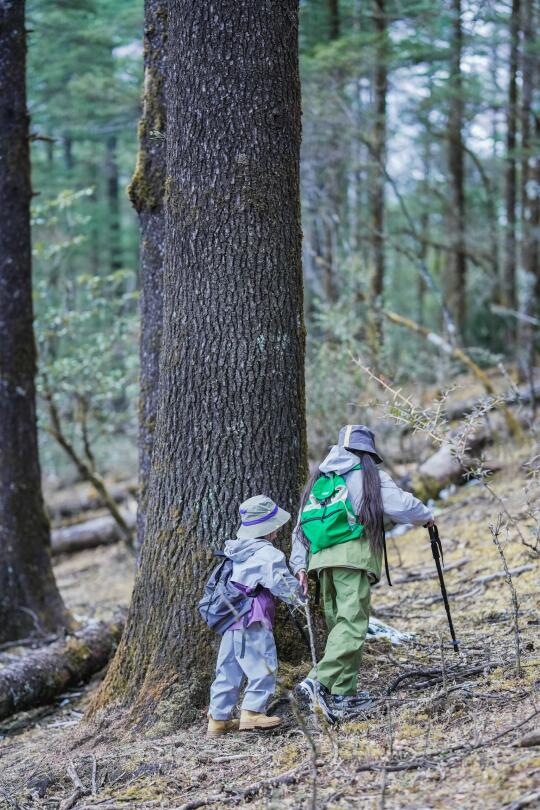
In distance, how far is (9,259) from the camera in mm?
8219

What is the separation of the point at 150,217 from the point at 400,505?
314 centimetres

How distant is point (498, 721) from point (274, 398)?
2.20 meters

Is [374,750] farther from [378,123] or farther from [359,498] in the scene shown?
[378,123]

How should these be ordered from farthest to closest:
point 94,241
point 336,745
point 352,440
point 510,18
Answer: point 94,241, point 510,18, point 352,440, point 336,745

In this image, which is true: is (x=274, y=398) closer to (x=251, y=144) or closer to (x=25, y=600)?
(x=251, y=144)

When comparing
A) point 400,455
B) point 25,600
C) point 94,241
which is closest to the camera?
point 25,600

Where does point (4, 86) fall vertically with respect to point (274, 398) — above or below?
above

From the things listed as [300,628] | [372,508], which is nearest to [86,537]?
[300,628]

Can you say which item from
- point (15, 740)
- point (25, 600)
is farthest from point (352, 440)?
point (25, 600)

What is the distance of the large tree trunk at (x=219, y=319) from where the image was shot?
484cm

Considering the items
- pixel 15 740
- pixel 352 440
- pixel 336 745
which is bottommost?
pixel 15 740

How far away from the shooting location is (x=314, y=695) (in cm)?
434

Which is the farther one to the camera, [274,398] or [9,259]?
Result: [9,259]

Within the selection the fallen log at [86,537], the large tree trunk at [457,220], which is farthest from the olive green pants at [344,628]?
the large tree trunk at [457,220]
